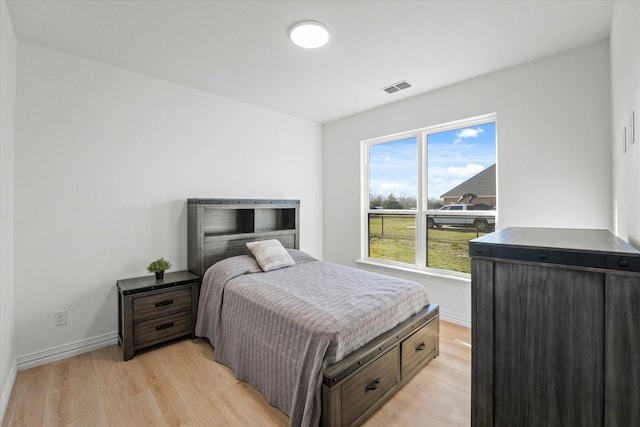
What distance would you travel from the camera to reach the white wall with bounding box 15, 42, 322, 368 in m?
2.35

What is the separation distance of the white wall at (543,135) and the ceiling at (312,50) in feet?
0.55

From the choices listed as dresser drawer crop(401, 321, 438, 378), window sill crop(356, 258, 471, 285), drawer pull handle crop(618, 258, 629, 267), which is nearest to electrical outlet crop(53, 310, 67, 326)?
dresser drawer crop(401, 321, 438, 378)

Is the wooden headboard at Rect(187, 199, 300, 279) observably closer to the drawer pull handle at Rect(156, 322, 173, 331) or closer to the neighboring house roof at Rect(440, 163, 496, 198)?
the drawer pull handle at Rect(156, 322, 173, 331)

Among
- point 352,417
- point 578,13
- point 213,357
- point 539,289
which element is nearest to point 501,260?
point 539,289

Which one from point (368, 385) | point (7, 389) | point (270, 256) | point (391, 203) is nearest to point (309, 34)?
point (270, 256)

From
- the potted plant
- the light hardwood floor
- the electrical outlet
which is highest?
the potted plant

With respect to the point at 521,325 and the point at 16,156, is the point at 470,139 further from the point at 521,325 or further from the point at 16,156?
the point at 16,156

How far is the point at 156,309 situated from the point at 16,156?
1.64 metres

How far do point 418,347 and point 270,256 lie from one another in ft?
5.24

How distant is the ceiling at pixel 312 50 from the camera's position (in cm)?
195

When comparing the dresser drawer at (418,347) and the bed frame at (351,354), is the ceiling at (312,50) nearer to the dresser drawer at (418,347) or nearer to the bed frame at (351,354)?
the bed frame at (351,354)

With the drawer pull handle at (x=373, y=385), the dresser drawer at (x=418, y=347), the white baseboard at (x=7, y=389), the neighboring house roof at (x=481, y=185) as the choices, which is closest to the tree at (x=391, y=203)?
the neighboring house roof at (x=481, y=185)

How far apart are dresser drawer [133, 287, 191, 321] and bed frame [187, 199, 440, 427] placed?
29cm

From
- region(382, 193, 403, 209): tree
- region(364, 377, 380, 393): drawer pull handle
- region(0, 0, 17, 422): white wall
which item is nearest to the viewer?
region(364, 377, 380, 393): drawer pull handle
